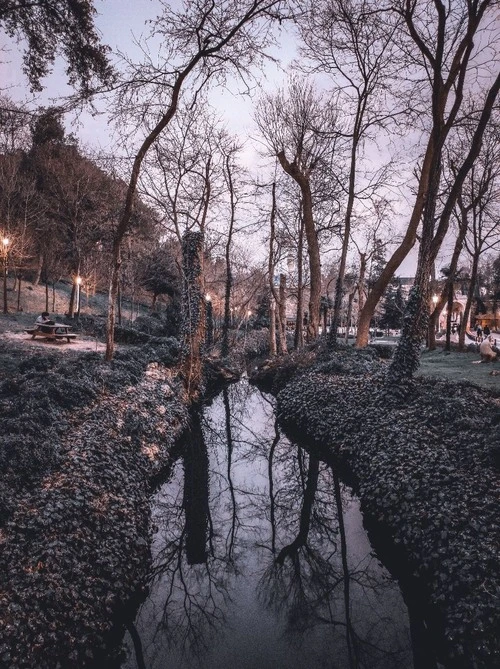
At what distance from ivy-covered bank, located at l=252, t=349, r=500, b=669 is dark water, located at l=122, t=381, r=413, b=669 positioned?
0.60 metres

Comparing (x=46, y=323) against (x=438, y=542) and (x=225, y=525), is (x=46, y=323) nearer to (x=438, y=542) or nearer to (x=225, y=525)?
(x=225, y=525)

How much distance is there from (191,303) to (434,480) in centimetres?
1001

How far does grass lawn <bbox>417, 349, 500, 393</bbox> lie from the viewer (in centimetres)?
1161

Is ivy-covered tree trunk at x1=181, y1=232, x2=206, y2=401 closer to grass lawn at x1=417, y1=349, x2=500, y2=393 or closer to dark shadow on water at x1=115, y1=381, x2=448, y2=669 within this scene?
dark shadow on water at x1=115, y1=381, x2=448, y2=669

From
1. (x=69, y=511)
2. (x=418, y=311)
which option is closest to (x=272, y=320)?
(x=418, y=311)

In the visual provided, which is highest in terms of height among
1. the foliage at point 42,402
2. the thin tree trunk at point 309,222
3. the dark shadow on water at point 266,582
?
the thin tree trunk at point 309,222

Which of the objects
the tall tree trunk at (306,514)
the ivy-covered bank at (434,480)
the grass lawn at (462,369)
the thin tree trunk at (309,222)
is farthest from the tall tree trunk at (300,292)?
the tall tree trunk at (306,514)

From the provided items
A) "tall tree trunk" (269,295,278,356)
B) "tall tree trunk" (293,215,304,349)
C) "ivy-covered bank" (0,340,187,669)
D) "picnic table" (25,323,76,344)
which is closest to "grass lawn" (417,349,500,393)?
"tall tree trunk" (293,215,304,349)

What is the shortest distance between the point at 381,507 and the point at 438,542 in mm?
1637

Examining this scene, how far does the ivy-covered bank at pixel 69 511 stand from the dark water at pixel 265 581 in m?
0.57

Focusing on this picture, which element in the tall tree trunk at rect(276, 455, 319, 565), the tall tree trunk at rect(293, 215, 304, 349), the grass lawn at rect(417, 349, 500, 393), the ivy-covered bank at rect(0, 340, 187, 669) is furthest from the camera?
the tall tree trunk at rect(293, 215, 304, 349)

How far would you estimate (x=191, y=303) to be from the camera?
13727mm

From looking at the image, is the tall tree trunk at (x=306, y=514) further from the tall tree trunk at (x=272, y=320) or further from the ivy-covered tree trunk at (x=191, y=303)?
the tall tree trunk at (x=272, y=320)

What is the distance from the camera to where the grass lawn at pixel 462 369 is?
457 inches
